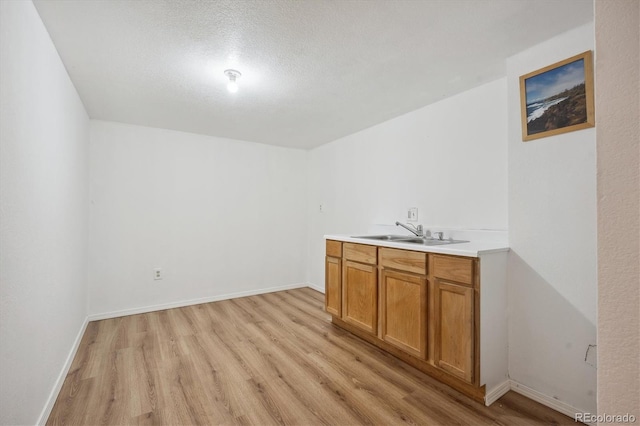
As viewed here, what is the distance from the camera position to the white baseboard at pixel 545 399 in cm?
170

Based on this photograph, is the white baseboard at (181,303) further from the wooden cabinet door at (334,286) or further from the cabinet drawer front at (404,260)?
the cabinet drawer front at (404,260)

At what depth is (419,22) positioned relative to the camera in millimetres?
1625

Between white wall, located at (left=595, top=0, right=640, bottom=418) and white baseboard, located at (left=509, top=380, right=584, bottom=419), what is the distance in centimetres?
152

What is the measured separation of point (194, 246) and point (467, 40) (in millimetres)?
3598

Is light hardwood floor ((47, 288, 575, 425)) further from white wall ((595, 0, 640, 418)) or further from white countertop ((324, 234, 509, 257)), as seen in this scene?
white wall ((595, 0, 640, 418))

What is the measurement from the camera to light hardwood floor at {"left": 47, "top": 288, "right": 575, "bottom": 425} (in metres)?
1.66

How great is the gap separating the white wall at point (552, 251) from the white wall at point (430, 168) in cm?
27

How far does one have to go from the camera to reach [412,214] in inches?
115

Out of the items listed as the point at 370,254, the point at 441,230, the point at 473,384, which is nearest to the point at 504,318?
the point at 473,384

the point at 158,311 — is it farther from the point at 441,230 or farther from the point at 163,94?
the point at 441,230

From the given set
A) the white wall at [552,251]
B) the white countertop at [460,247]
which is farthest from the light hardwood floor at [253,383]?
the white countertop at [460,247]

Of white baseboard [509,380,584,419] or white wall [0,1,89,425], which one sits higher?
white wall [0,1,89,425]

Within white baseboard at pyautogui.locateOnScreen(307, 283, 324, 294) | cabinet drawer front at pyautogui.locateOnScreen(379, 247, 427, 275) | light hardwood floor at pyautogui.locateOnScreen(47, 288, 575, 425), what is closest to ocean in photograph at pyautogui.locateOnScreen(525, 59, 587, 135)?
cabinet drawer front at pyautogui.locateOnScreen(379, 247, 427, 275)

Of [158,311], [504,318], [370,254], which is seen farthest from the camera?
[158,311]
